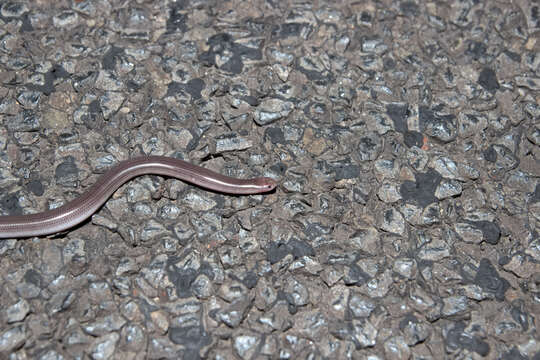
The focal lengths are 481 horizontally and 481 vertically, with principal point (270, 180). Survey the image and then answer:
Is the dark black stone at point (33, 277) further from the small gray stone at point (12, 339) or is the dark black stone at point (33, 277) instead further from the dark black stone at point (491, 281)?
the dark black stone at point (491, 281)

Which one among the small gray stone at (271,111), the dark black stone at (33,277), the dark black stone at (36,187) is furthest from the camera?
the small gray stone at (271,111)

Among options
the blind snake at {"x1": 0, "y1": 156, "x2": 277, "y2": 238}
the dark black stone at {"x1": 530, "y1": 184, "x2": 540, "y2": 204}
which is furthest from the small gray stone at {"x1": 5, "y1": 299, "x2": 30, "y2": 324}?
the dark black stone at {"x1": 530, "y1": 184, "x2": 540, "y2": 204}

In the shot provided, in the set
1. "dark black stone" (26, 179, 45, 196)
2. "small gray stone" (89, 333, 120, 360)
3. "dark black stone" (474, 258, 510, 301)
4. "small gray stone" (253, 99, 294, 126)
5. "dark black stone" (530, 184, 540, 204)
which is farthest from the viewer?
"small gray stone" (253, 99, 294, 126)

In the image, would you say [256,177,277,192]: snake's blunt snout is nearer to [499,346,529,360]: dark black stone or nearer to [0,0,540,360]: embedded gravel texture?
[0,0,540,360]: embedded gravel texture

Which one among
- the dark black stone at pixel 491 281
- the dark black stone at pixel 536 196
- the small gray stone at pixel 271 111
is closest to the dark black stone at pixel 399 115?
the small gray stone at pixel 271 111

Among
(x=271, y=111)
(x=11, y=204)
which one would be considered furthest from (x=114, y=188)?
(x=271, y=111)

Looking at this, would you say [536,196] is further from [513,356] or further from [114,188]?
[114,188]
